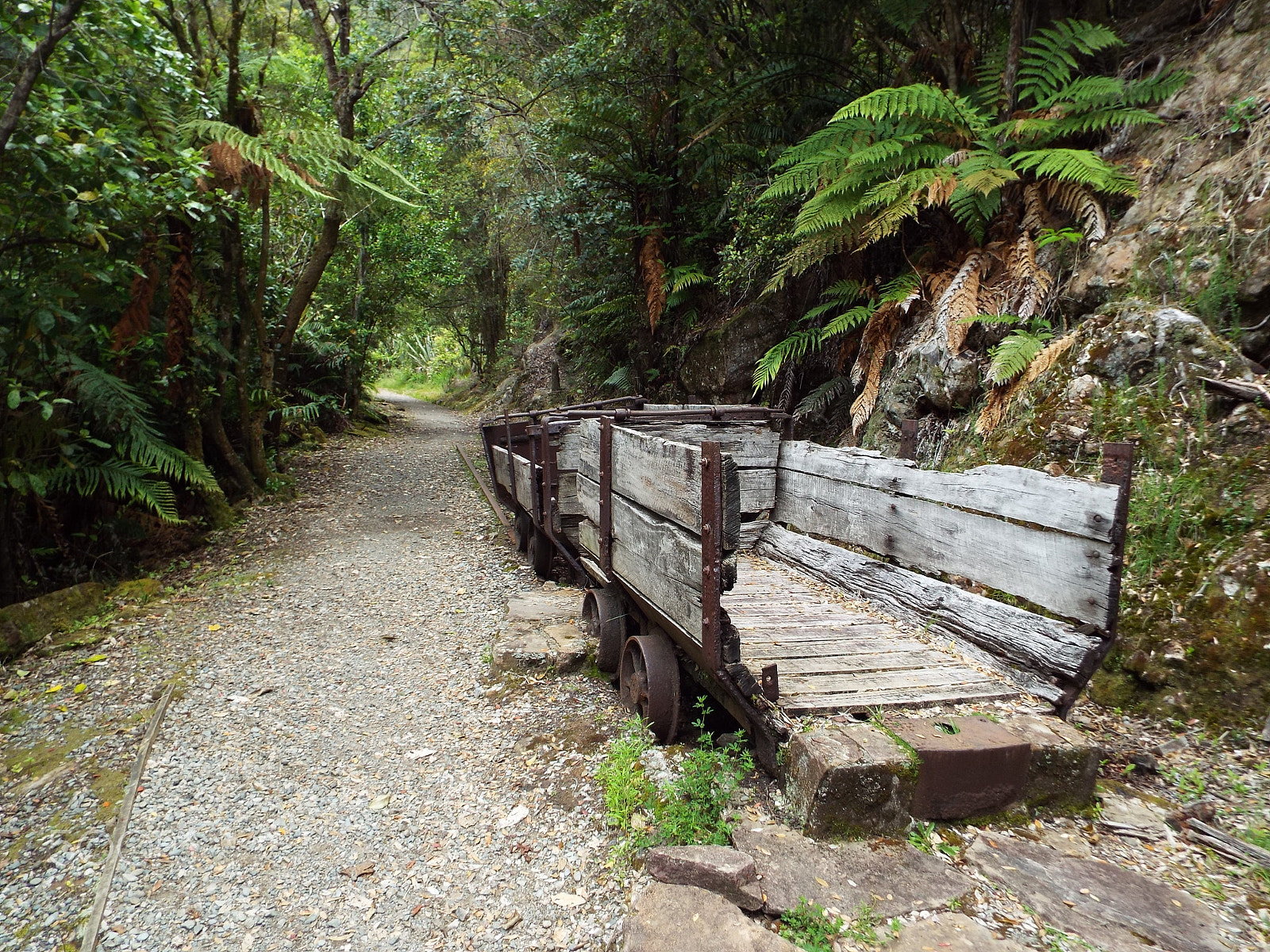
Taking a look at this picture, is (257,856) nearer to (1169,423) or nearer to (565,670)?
(565,670)

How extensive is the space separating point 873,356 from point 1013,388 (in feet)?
4.47

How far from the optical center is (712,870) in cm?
205

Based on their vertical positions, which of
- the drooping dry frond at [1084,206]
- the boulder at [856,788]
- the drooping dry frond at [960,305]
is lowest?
the boulder at [856,788]

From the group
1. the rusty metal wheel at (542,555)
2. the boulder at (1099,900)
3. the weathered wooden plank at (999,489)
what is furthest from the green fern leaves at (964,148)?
the boulder at (1099,900)

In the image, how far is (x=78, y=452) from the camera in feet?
Answer: 18.5

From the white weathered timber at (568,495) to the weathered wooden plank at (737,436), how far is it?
52 centimetres

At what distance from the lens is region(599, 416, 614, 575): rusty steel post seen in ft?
11.6

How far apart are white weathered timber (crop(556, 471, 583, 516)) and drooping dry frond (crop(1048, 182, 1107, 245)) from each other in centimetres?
373

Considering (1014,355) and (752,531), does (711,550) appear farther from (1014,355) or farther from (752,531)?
(1014,355)

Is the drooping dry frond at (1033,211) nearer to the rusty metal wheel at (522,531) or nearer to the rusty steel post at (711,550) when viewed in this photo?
the rusty steel post at (711,550)

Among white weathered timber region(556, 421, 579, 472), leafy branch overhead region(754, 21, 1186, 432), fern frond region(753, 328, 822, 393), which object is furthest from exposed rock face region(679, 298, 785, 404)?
white weathered timber region(556, 421, 579, 472)

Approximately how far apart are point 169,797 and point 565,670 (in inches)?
78.3

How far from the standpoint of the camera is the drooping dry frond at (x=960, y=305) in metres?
4.84

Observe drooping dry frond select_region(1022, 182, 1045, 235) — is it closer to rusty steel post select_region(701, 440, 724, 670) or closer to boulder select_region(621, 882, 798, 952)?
rusty steel post select_region(701, 440, 724, 670)
